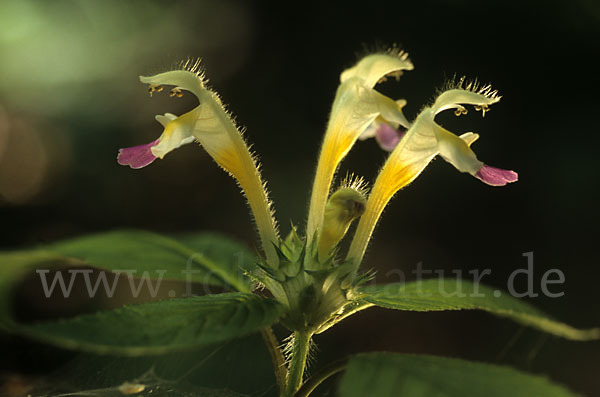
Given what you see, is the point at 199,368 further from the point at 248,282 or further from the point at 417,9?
the point at 417,9

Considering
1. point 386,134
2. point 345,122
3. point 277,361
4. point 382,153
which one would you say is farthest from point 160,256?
point 382,153

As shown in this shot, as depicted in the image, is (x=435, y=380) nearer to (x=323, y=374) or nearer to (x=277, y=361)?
(x=323, y=374)

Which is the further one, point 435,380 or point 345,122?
point 345,122

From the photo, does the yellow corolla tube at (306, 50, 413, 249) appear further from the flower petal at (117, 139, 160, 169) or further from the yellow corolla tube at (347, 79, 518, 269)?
the flower petal at (117, 139, 160, 169)

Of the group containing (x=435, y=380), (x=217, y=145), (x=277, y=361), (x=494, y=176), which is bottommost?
(x=435, y=380)

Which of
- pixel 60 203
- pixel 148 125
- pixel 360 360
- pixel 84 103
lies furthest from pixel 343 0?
pixel 360 360

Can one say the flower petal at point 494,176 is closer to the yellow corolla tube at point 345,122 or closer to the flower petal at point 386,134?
the yellow corolla tube at point 345,122

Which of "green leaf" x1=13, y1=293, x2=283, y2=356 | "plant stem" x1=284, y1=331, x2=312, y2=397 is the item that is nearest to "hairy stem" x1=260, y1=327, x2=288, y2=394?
"plant stem" x1=284, y1=331, x2=312, y2=397
